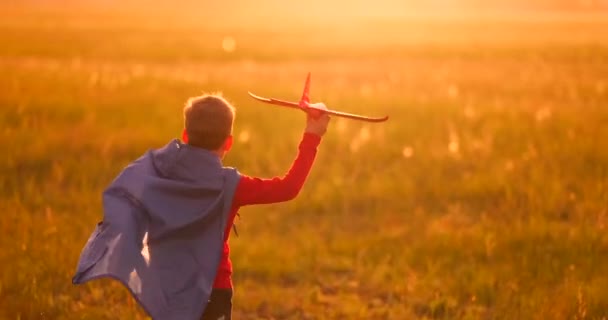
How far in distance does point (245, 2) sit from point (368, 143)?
6237 cm

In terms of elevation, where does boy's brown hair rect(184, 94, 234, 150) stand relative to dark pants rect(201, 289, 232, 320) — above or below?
above

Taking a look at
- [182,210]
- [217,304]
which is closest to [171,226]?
[182,210]

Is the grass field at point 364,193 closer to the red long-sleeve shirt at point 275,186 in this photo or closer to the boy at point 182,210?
the boy at point 182,210

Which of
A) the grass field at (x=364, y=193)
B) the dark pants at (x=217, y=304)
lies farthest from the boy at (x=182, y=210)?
the grass field at (x=364, y=193)

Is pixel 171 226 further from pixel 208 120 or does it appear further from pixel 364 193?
pixel 364 193

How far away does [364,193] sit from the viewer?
25.8 ft

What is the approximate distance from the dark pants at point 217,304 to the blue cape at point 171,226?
175mm

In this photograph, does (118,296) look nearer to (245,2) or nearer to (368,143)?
(368,143)

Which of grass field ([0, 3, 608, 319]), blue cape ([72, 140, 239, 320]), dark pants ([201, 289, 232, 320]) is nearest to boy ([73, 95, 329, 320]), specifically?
blue cape ([72, 140, 239, 320])

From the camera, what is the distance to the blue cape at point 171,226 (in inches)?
148

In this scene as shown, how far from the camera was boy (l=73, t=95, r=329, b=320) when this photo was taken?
3.76m

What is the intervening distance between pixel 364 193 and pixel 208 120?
4185 millimetres

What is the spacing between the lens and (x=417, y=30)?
30812mm

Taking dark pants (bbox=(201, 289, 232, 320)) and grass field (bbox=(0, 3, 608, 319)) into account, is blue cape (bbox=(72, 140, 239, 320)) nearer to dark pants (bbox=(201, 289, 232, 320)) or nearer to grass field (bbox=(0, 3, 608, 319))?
dark pants (bbox=(201, 289, 232, 320))
